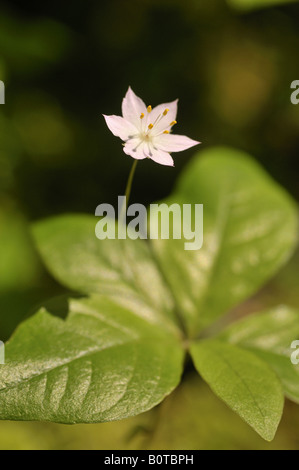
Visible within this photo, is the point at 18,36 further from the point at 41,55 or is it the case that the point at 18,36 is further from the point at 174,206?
the point at 174,206

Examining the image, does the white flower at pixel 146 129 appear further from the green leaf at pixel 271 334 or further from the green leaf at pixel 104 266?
the green leaf at pixel 271 334

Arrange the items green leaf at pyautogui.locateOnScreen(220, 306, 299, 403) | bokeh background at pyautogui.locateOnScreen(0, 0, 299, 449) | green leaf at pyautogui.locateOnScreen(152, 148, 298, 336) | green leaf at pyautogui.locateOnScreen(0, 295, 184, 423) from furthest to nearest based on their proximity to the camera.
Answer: bokeh background at pyautogui.locateOnScreen(0, 0, 299, 449) → green leaf at pyautogui.locateOnScreen(152, 148, 298, 336) → green leaf at pyautogui.locateOnScreen(220, 306, 299, 403) → green leaf at pyautogui.locateOnScreen(0, 295, 184, 423)

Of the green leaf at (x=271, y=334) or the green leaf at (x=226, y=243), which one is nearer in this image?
the green leaf at (x=271, y=334)

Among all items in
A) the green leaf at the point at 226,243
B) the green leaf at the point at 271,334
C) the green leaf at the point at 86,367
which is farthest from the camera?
the green leaf at the point at 226,243

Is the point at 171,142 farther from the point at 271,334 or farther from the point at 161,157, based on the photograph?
the point at 271,334

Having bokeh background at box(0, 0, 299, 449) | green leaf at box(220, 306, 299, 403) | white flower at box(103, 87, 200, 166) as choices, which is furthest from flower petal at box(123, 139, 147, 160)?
bokeh background at box(0, 0, 299, 449)

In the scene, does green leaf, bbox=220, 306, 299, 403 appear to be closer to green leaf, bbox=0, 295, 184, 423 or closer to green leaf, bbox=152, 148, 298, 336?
green leaf, bbox=152, 148, 298, 336

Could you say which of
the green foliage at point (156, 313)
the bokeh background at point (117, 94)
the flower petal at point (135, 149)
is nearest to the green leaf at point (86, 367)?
the green foliage at point (156, 313)

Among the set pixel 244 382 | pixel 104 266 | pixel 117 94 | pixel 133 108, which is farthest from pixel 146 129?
pixel 117 94
